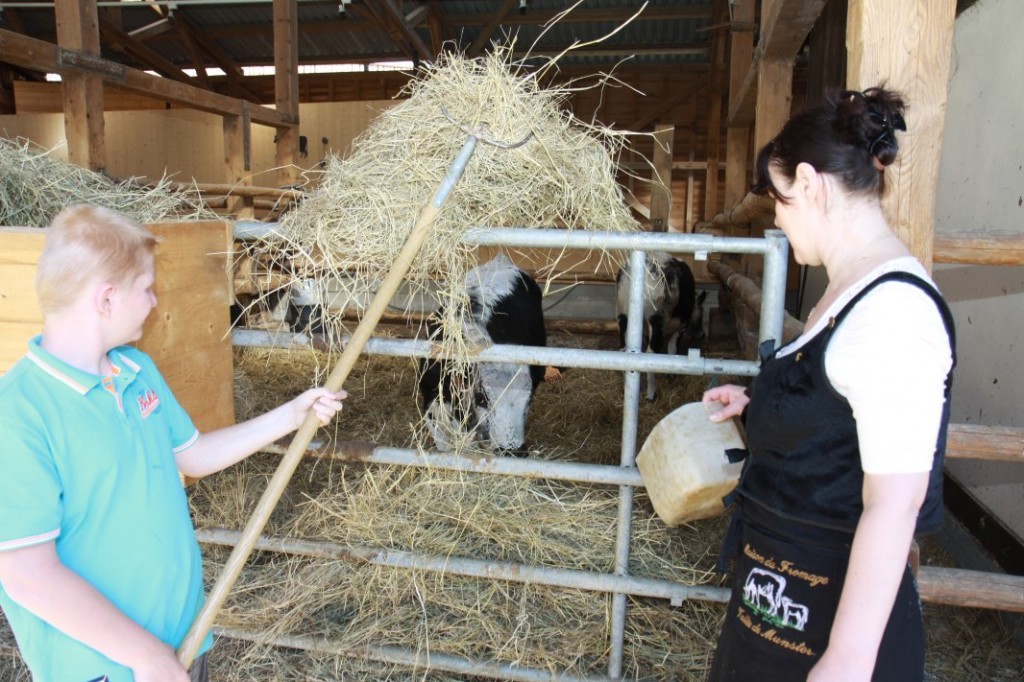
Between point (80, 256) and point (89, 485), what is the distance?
0.44 m

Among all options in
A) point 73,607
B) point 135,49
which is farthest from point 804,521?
point 135,49

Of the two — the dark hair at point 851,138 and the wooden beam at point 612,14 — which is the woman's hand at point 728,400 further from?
the wooden beam at point 612,14

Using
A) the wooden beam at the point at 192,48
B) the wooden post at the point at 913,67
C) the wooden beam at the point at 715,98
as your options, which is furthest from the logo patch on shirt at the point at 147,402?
the wooden beam at the point at 192,48

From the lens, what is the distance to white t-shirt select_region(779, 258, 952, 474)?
109 centimetres

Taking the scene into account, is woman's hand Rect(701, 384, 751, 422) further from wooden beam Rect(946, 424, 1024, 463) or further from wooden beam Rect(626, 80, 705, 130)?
wooden beam Rect(626, 80, 705, 130)

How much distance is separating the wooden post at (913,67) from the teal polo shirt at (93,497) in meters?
1.89

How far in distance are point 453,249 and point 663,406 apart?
4062 millimetres

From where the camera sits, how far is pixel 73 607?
1.20 m

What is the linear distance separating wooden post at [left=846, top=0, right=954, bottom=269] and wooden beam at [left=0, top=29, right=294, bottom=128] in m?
4.57

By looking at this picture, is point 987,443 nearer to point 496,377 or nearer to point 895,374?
point 895,374

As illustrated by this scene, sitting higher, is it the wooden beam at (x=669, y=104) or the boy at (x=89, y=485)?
the wooden beam at (x=669, y=104)

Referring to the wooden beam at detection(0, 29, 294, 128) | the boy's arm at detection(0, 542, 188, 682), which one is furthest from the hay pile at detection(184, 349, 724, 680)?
the wooden beam at detection(0, 29, 294, 128)

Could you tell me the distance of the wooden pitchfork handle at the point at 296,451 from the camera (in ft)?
4.82

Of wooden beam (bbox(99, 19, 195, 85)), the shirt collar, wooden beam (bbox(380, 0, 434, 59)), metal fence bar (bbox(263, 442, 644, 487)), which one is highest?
wooden beam (bbox(99, 19, 195, 85))
